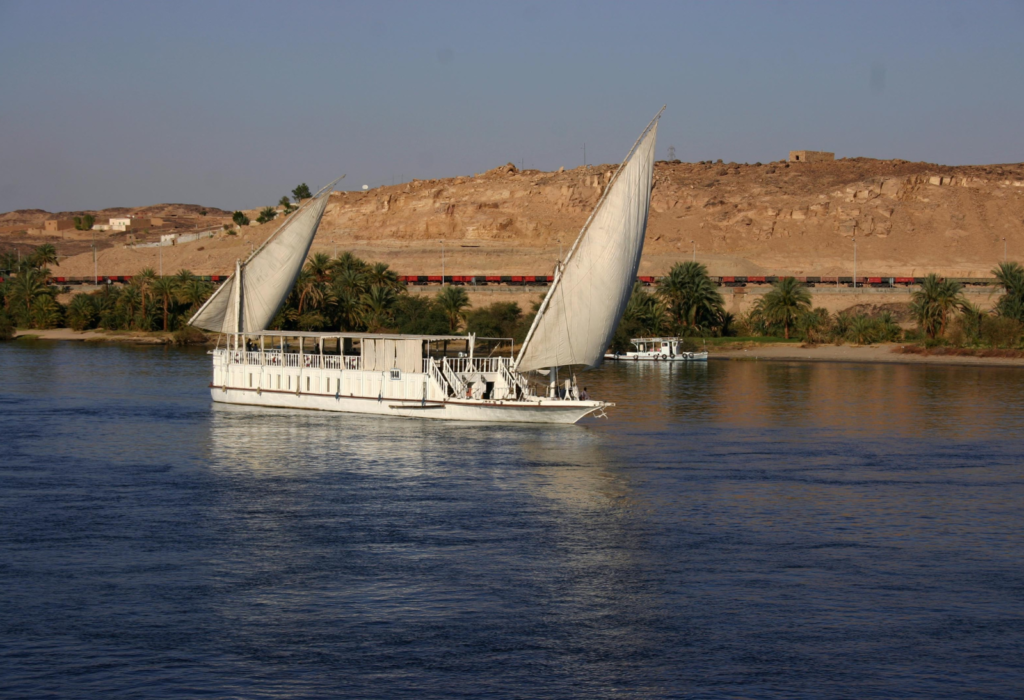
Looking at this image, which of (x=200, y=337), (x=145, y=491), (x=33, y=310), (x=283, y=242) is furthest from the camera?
(x=33, y=310)

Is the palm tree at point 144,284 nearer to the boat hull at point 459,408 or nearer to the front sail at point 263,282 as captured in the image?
the front sail at point 263,282

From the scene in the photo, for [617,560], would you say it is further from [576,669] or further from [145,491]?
[145,491]

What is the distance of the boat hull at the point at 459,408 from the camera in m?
48.8

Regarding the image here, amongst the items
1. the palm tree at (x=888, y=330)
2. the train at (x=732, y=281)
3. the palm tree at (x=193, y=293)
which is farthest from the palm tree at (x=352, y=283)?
the palm tree at (x=888, y=330)

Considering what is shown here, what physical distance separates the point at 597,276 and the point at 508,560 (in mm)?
22508

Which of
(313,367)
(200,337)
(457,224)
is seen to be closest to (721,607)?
(313,367)

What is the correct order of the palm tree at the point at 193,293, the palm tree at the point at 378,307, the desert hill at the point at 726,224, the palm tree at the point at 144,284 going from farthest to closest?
1. the desert hill at the point at 726,224
2. the palm tree at the point at 144,284
3. the palm tree at the point at 193,293
4. the palm tree at the point at 378,307

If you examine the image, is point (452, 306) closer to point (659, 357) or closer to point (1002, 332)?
point (659, 357)

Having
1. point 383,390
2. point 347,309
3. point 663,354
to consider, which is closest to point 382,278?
point 347,309

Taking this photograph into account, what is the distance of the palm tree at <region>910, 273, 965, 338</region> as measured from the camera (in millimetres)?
95750

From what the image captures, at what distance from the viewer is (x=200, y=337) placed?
10950 centimetres

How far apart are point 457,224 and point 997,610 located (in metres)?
166

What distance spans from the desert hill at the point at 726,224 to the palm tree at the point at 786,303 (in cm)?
4616

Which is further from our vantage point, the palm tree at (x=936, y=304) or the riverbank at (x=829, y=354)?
the palm tree at (x=936, y=304)
